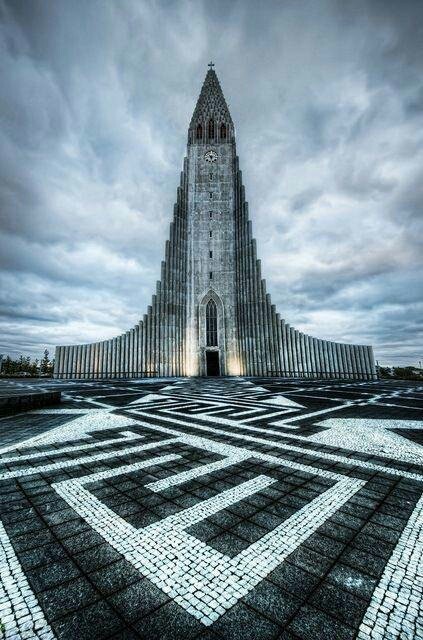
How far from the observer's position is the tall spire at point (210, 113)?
139 feet

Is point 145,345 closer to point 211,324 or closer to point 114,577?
point 211,324

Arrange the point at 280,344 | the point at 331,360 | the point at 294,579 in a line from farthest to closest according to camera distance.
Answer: the point at 280,344 < the point at 331,360 < the point at 294,579

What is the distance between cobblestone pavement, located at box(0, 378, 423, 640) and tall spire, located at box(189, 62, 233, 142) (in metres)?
47.1

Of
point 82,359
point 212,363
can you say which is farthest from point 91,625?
point 82,359

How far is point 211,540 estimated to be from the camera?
8.14 feet

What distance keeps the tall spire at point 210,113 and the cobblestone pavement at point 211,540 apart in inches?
1855

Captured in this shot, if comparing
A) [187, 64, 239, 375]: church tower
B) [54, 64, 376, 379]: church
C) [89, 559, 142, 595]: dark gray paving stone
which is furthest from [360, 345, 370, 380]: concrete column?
[89, 559, 142, 595]: dark gray paving stone

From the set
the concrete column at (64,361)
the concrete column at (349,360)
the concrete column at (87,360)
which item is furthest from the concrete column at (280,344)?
the concrete column at (64,361)

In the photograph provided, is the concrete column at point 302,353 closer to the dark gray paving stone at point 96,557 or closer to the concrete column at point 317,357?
the concrete column at point 317,357

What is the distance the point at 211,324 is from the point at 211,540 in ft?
115

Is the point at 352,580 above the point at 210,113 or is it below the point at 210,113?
below

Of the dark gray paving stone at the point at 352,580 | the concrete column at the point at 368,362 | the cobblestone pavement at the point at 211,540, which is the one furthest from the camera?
the concrete column at the point at 368,362

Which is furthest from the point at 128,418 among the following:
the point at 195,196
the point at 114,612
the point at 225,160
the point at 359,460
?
the point at 225,160

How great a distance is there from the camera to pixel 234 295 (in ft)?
124
